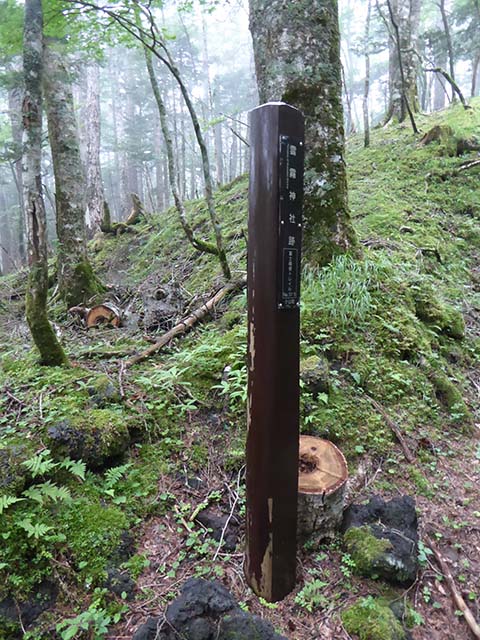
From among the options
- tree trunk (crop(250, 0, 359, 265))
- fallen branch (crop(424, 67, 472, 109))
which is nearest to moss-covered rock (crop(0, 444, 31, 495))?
tree trunk (crop(250, 0, 359, 265))

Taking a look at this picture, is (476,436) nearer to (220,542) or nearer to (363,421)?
(363,421)

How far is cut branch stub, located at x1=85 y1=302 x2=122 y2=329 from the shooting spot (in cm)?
616

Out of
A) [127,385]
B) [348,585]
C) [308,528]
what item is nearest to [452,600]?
[348,585]

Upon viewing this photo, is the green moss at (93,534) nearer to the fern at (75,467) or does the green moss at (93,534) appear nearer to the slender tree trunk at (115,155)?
the fern at (75,467)

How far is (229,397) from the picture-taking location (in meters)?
3.66

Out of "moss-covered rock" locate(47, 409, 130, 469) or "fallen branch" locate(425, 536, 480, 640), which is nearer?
"fallen branch" locate(425, 536, 480, 640)

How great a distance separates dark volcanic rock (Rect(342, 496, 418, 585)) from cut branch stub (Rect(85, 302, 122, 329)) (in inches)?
179

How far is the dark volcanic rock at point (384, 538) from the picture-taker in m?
2.41

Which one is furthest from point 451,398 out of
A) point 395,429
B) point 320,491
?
point 320,491

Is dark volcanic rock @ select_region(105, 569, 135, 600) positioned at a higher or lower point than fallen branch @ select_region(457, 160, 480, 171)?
lower

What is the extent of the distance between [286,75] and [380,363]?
3537mm

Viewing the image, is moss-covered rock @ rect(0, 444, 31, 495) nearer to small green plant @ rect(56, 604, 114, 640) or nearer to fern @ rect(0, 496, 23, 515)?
fern @ rect(0, 496, 23, 515)

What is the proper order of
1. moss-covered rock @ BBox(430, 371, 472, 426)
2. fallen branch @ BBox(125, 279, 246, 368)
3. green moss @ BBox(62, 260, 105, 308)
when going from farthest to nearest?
green moss @ BBox(62, 260, 105, 308), fallen branch @ BBox(125, 279, 246, 368), moss-covered rock @ BBox(430, 371, 472, 426)

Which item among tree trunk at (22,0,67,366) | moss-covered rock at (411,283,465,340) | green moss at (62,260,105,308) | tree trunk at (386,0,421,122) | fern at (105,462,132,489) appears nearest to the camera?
fern at (105,462,132,489)
